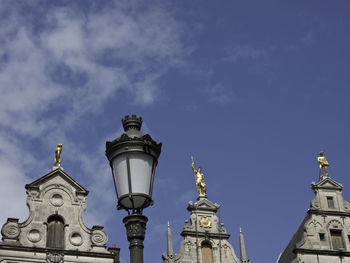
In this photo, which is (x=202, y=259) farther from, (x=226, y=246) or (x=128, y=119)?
(x=128, y=119)

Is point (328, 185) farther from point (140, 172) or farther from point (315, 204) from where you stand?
point (140, 172)

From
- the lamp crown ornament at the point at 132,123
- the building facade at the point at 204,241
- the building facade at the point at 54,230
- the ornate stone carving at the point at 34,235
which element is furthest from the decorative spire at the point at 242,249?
the lamp crown ornament at the point at 132,123

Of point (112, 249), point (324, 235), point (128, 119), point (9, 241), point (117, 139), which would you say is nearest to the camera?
point (117, 139)

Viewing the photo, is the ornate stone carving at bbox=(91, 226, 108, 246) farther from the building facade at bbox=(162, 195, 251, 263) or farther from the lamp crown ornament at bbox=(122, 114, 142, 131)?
the lamp crown ornament at bbox=(122, 114, 142, 131)

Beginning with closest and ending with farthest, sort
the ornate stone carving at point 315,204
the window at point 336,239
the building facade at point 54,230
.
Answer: the building facade at point 54,230
the window at point 336,239
the ornate stone carving at point 315,204

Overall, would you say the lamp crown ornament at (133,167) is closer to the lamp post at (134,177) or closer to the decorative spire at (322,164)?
the lamp post at (134,177)

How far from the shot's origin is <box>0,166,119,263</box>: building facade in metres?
27.4

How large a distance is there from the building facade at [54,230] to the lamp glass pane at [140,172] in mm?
18348

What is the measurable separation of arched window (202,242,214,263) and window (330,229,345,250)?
627 cm

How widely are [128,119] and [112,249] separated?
936 inches

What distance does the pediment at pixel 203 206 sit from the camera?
1246 inches

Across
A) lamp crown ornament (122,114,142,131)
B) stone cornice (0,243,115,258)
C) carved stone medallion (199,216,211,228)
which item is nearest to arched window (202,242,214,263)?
carved stone medallion (199,216,211,228)

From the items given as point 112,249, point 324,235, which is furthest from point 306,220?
point 112,249

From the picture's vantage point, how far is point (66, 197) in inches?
1171
